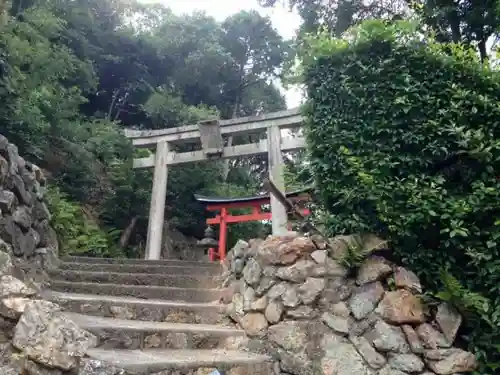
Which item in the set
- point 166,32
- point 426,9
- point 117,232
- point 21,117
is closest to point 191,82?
point 166,32

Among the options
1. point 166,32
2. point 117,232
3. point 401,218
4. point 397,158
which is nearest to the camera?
point 401,218

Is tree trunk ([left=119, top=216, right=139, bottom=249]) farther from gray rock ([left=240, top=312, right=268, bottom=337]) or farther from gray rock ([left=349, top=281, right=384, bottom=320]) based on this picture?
gray rock ([left=349, top=281, right=384, bottom=320])

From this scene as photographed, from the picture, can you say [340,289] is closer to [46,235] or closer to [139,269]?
[139,269]

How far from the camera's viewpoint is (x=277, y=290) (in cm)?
348

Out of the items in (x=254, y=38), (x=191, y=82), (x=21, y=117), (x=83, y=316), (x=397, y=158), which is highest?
(x=254, y=38)

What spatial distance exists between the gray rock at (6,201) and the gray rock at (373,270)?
347 centimetres

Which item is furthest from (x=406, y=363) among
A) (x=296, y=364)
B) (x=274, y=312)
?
(x=274, y=312)

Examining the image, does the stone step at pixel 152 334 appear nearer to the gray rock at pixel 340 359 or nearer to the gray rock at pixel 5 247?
the gray rock at pixel 340 359

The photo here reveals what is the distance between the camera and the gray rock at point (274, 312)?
3389 mm

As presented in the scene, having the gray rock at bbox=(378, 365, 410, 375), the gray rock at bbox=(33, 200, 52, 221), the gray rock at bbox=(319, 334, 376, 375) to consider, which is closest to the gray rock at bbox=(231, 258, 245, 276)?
the gray rock at bbox=(319, 334, 376, 375)

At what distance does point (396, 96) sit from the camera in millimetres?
3488

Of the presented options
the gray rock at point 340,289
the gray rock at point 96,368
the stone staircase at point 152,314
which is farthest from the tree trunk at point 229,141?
the gray rock at point 96,368

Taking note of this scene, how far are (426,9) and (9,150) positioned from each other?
528cm

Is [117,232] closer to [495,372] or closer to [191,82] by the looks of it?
[191,82]
